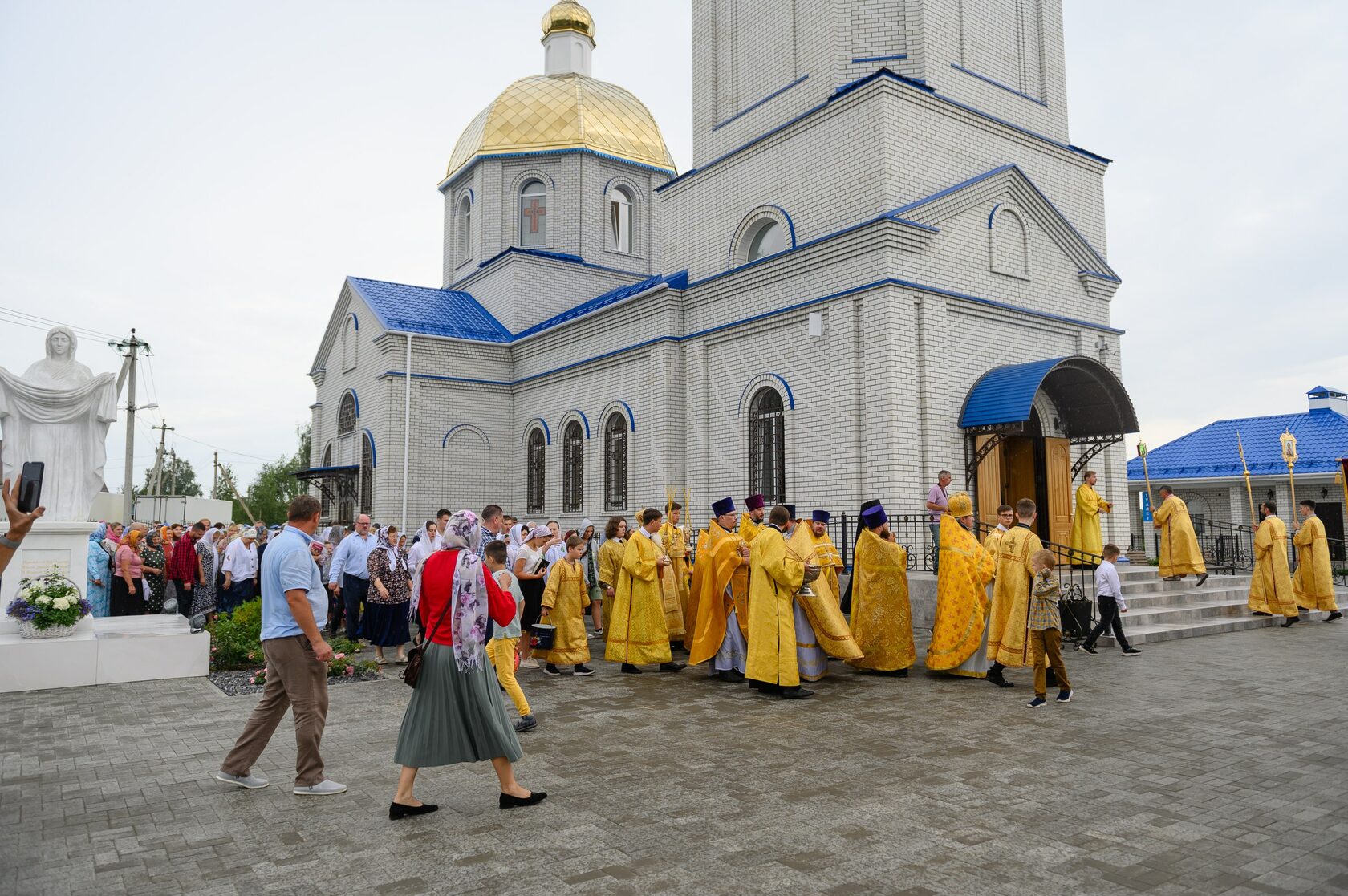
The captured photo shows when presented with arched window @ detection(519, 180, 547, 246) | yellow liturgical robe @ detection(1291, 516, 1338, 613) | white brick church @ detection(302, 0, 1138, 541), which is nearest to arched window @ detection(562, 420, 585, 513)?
white brick church @ detection(302, 0, 1138, 541)

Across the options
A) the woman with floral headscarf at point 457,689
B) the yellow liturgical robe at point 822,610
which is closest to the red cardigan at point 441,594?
the woman with floral headscarf at point 457,689

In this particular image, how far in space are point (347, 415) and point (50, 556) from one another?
14164 millimetres

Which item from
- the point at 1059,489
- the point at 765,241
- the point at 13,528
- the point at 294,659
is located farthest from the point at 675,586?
the point at 765,241

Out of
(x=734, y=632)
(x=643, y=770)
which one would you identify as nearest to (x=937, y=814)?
(x=643, y=770)

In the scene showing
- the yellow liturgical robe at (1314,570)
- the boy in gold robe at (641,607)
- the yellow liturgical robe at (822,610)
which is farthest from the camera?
the yellow liturgical robe at (1314,570)

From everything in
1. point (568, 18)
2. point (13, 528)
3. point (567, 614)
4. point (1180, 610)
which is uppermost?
point (568, 18)

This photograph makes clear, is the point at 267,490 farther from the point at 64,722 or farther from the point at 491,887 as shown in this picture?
the point at 491,887

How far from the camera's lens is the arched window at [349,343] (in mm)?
22092

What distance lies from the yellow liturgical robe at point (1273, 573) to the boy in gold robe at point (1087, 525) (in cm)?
189

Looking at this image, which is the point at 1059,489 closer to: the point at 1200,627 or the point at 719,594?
the point at 1200,627

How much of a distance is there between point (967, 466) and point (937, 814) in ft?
28.6

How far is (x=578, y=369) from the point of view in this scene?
719 inches

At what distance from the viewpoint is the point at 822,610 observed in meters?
7.89

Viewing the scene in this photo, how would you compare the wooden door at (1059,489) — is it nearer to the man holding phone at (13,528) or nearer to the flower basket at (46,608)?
the flower basket at (46,608)
